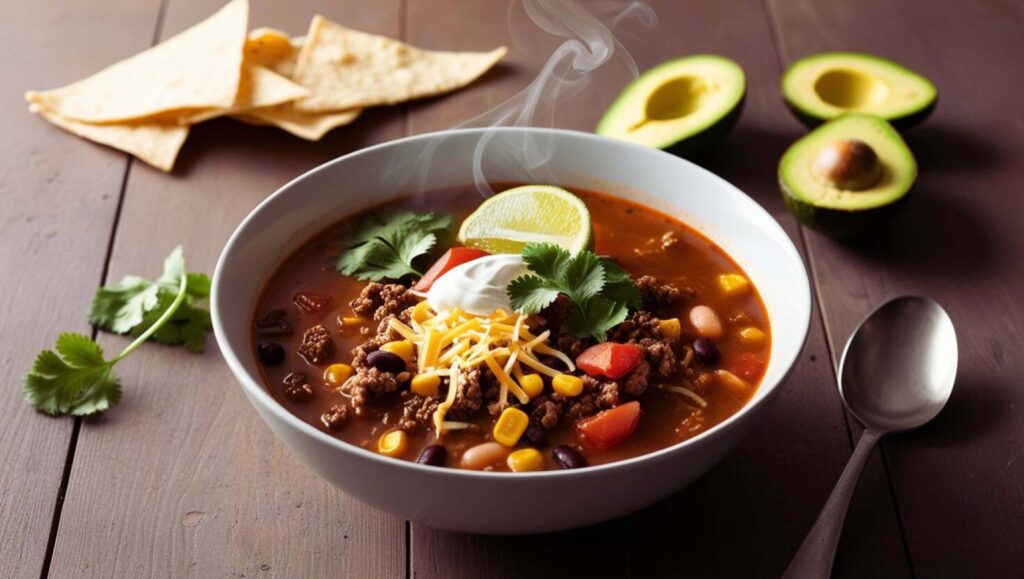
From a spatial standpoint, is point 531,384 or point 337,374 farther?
point 337,374

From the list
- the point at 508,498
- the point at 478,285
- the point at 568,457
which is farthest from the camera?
the point at 478,285

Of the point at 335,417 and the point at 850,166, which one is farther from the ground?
the point at 335,417

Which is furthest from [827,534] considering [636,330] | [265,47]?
[265,47]

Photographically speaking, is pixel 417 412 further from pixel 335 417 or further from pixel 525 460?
pixel 525 460

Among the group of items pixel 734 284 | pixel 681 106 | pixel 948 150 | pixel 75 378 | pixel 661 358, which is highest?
pixel 661 358

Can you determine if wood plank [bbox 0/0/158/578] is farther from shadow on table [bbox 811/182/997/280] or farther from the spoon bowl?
shadow on table [bbox 811/182/997/280]

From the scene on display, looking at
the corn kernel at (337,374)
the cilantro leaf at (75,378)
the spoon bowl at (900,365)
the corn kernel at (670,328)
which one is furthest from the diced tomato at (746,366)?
the cilantro leaf at (75,378)

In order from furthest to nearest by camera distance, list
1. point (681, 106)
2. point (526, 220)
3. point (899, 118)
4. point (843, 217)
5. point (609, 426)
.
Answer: point (681, 106) < point (899, 118) < point (843, 217) < point (526, 220) < point (609, 426)

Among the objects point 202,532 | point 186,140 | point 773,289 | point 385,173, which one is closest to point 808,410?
point 773,289

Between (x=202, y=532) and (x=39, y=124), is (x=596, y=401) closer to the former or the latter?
(x=202, y=532)
